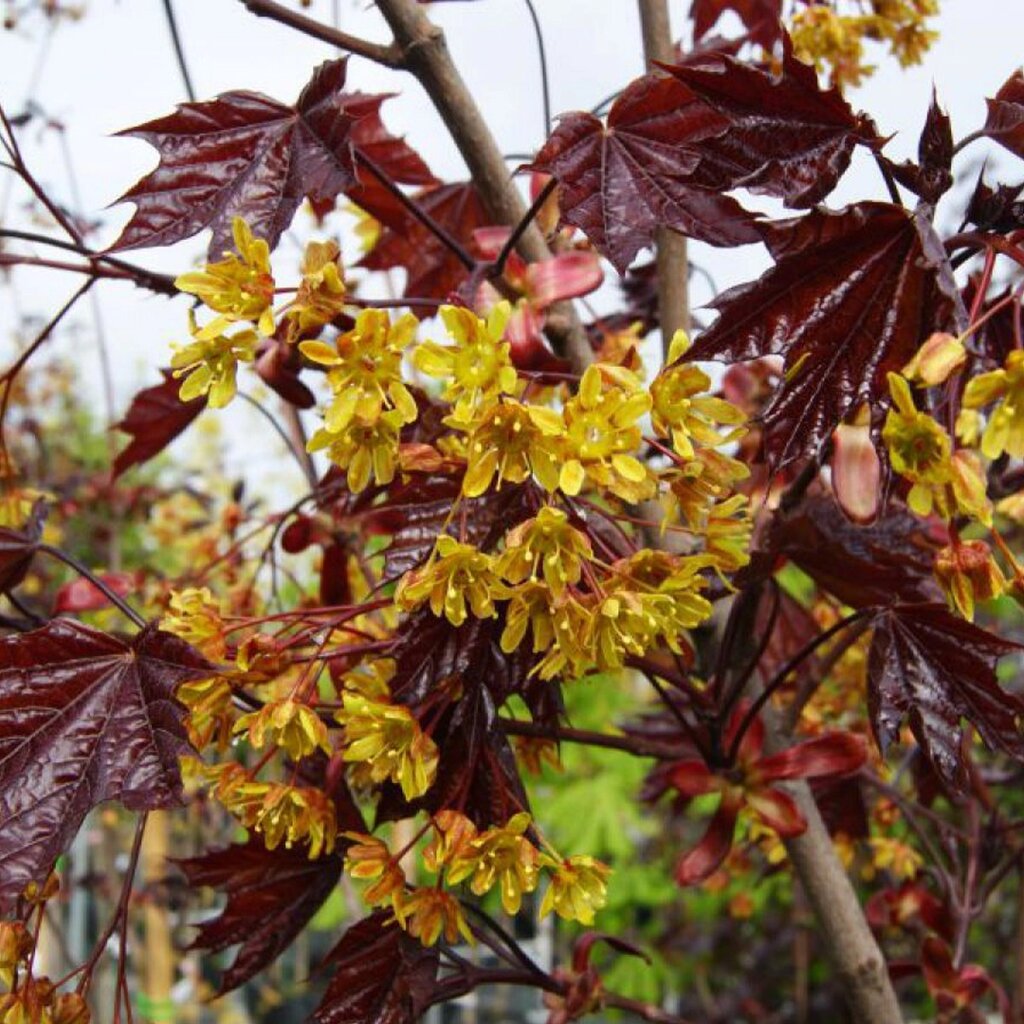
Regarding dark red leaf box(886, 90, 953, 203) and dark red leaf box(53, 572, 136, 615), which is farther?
dark red leaf box(53, 572, 136, 615)

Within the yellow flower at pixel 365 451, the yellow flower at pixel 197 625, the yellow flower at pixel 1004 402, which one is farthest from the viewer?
the yellow flower at pixel 197 625

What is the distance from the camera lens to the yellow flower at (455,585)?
0.74m

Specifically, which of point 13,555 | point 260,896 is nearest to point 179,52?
point 13,555

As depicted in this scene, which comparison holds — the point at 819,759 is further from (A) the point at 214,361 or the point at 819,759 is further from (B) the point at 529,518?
(A) the point at 214,361

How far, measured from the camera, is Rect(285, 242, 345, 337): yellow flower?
784 mm

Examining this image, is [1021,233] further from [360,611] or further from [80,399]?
[80,399]

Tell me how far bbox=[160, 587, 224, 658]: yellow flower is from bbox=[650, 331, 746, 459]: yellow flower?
1.14ft

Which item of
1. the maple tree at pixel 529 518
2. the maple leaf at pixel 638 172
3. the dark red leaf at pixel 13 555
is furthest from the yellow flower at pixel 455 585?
the dark red leaf at pixel 13 555

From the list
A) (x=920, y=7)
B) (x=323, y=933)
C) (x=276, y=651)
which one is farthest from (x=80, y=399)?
(x=276, y=651)

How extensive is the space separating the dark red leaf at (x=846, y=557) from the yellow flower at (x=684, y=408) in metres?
0.15

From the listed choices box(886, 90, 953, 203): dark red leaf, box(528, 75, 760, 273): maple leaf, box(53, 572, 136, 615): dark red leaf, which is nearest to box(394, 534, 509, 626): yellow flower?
box(528, 75, 760, 273): maple leaf

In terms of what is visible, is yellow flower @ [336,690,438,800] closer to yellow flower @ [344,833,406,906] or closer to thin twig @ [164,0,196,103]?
yellow flower @ [344,833,406,906]

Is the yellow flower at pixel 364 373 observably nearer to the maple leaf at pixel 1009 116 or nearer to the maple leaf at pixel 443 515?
the maple leaf at pixel 443 515

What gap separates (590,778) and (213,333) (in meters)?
3.59
